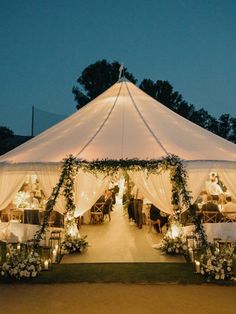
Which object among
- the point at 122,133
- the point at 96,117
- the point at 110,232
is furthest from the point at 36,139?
the point at 110,232

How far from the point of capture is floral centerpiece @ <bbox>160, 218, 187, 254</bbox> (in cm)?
796

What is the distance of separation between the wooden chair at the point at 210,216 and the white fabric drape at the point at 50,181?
120 inches

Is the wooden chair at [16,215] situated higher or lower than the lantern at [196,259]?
higher

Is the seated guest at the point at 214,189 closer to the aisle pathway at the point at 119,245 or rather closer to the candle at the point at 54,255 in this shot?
the aisle pathway at the point at 119,245

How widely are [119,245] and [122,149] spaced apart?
2.06 metres

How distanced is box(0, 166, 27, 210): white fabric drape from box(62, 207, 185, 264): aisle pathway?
6.68ft

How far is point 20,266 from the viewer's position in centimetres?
604

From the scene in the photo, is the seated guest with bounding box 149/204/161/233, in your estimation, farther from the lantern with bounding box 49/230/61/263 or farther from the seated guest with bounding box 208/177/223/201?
the lantern with bounding box 49/230/61/263

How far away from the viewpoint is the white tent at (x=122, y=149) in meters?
8.73

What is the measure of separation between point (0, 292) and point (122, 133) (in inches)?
201

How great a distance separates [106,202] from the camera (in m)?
12.7

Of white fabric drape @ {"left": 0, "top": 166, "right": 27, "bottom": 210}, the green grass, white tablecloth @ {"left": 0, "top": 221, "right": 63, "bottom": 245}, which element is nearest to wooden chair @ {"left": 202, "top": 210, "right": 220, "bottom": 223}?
the green grass

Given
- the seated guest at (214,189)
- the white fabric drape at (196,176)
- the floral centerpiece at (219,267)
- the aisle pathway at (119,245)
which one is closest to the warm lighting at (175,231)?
the aisle pathway at (119,245)

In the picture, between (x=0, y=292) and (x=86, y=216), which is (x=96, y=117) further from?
(x=0, y=292)
